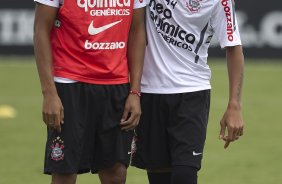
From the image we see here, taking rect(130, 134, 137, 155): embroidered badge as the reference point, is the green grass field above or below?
below

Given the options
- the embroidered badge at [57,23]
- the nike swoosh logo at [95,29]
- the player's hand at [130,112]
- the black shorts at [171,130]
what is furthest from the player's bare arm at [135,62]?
the embroidered badge at [57,23]

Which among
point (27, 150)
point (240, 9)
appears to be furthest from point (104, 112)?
point (240, 9)

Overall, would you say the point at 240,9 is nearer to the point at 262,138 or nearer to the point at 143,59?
the point at 262,138

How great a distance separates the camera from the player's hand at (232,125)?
6026 mm

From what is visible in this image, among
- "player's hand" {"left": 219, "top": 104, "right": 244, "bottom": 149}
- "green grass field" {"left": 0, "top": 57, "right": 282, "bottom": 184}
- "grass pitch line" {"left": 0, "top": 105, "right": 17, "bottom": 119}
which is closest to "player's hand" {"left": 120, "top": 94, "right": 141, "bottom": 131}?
"player's hand" {"left": 219, "top": 104, "right": 244, "bottom": 149}

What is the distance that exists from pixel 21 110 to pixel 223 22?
297 inches

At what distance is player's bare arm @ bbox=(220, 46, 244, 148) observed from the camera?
604 cm

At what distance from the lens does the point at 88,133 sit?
233 inches

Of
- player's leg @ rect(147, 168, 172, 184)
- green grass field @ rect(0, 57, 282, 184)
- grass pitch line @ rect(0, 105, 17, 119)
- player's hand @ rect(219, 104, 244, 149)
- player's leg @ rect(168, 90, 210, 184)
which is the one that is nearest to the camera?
player's hand @ rect(219, 104, 244, 149)

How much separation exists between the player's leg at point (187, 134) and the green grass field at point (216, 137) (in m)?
2.42

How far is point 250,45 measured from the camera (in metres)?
19.2

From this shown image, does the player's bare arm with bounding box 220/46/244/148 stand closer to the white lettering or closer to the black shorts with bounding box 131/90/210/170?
the black shorts with bounding box 131/90/210/170

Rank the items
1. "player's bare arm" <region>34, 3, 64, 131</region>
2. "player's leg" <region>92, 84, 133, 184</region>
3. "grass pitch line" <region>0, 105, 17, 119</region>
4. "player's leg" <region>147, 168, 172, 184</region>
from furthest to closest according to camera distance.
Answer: "grass pitch line" <region>0, 105, 17, 119</region> → "player's leg" <region>147, 168, 172, 184</region> → "player's leg" <region>92, 84, 133, 184</region> → "player's bare arm" <region>34, 3, 64, 131</region>

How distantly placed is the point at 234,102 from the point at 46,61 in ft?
4.13
